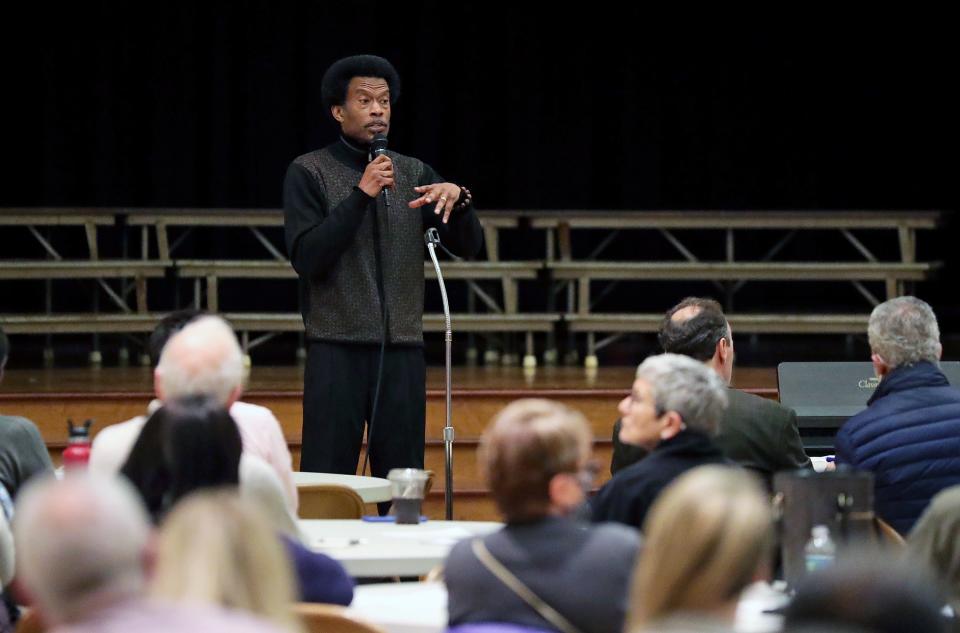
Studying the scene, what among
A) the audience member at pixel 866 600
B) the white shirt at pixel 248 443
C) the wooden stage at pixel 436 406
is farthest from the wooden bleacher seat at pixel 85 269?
the audience member at pixel 866 600

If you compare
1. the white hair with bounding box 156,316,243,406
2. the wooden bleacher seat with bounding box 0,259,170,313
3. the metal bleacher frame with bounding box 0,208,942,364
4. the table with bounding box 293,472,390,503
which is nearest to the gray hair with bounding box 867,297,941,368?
the table with bounding box 293,472,390,503

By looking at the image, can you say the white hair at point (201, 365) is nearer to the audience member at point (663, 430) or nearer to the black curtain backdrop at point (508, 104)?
the audience member at point (663, 430)

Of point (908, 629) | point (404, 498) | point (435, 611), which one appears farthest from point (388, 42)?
point (908, 629)

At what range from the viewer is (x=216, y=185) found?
10758mm

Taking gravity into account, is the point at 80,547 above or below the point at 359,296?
below

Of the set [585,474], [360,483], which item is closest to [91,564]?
[585,474]

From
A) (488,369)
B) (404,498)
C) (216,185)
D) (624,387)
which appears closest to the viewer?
(404,498)

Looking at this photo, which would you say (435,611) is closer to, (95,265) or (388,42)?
(95,265)

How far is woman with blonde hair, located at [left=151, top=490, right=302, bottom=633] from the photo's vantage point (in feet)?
6.47

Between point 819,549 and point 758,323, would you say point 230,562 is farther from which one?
point 758,323

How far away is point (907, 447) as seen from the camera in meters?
3.88

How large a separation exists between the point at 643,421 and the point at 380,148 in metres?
1.80

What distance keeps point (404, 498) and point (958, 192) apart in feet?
26.4

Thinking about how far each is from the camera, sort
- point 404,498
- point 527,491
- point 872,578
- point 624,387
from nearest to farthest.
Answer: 1. point 872,578
2. point 527,491
3. point 404,498
4. point 624,387
